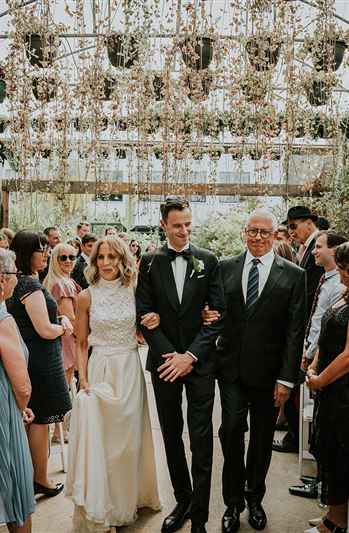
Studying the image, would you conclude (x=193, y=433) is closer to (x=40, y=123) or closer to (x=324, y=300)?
(x=324, y=300)

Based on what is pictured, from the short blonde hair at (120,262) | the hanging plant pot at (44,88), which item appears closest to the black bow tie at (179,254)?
the short blonde hair at (120,262)

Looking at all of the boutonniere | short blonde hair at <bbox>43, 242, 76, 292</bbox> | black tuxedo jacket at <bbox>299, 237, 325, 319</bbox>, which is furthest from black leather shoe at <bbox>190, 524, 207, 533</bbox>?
short blonde hair at <bbox>43, 242, 76, 292</bbox>

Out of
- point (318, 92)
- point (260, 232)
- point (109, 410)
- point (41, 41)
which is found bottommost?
point (109, 410)

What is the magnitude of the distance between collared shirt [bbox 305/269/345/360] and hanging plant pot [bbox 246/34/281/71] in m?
2.25

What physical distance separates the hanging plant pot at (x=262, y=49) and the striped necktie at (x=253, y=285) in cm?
262

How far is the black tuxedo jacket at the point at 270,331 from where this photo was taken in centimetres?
301

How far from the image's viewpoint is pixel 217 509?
3.27 meters

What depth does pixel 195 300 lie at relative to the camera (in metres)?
3.02

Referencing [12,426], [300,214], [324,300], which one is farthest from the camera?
[300,214]

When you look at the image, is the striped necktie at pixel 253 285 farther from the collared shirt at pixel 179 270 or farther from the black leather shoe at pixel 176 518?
the black leather shoe at pixel 176 518

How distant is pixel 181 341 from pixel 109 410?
53cm

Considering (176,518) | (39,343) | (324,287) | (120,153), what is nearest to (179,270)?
(39,343)

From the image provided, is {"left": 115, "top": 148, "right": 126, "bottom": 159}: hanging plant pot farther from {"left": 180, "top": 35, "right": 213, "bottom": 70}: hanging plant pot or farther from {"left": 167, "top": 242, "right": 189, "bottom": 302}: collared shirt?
{"left": 167, "top": 242, "right": 189, "bottom": 302}: collared shirt

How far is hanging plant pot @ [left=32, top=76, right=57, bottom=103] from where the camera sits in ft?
18.6
